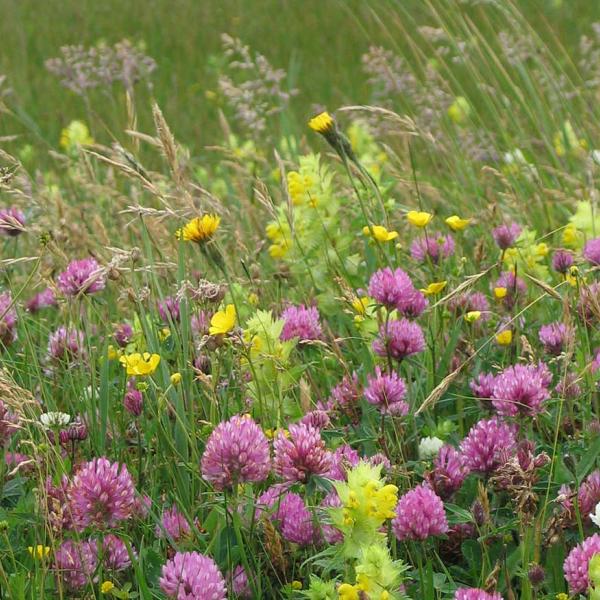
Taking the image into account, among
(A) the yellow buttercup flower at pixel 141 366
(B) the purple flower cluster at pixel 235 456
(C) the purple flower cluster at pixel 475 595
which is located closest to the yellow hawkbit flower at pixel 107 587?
(B) the purple flower cluster at pixel 235 456

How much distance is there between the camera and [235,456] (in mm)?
1324

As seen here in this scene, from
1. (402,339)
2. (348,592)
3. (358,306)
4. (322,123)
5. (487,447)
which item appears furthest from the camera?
(322,123)

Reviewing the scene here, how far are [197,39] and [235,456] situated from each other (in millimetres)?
7347

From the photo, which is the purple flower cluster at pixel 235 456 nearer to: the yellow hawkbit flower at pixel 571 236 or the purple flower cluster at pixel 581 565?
the purple flower cluster at pixel 581 565

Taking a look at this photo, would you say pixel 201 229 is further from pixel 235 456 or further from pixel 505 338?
pixel 505 338

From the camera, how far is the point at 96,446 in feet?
5.84

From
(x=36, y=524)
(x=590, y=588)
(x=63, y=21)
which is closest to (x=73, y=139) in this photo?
(x=36, y=524)

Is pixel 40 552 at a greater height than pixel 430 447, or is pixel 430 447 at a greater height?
pixel 430 447

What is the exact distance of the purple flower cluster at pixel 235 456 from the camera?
133 cm

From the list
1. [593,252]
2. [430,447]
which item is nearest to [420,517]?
[430,447]

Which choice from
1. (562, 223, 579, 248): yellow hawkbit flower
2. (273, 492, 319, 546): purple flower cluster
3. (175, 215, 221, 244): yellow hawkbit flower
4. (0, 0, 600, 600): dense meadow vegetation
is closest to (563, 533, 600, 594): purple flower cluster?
(0, 0, 600, 600): dense meadow vegetation

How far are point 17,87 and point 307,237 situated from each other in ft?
17.0

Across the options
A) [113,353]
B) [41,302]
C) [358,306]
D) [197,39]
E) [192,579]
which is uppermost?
[358,306]

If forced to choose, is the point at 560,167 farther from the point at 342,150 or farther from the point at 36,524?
the point at 36,524
